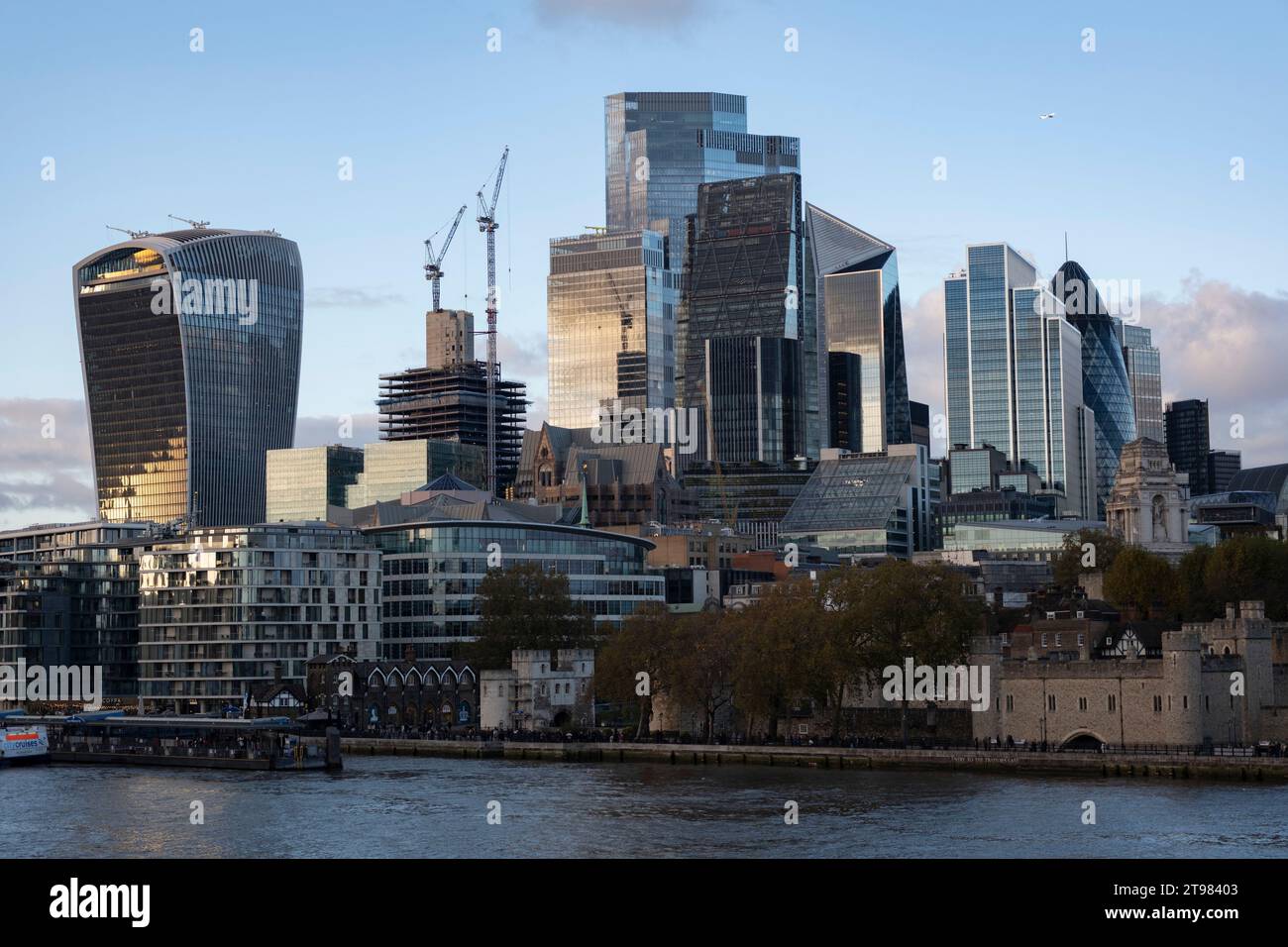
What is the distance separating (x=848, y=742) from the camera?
112938mm

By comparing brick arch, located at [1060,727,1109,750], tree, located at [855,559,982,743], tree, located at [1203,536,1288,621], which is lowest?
brick arch, located at [1060,727,1109,750]

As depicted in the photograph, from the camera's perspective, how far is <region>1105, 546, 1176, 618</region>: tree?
150750mm

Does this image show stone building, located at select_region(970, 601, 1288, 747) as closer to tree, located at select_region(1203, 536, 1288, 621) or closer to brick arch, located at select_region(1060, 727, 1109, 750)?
brick arch, located at select_region(1060, 727, 1109, 750)

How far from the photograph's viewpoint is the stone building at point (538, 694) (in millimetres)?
135250

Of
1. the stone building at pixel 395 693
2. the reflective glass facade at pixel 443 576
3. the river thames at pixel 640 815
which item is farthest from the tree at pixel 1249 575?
the stone building at pixel 395 693

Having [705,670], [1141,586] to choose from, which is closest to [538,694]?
[705,670]

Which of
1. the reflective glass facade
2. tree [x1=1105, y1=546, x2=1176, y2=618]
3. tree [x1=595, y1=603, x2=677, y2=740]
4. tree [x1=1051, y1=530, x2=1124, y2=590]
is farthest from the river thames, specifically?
tree [x1=1051, y1=530, x2=1124, y2=590]

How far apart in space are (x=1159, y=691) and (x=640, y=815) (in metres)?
35.9

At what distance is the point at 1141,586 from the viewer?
151875 millimetres

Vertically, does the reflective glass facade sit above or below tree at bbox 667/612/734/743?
above

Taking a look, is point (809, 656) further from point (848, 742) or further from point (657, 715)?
point (657, 715)

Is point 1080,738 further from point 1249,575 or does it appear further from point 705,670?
point 1249,575

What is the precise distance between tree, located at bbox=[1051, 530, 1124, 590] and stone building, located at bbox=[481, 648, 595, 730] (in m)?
55.2
